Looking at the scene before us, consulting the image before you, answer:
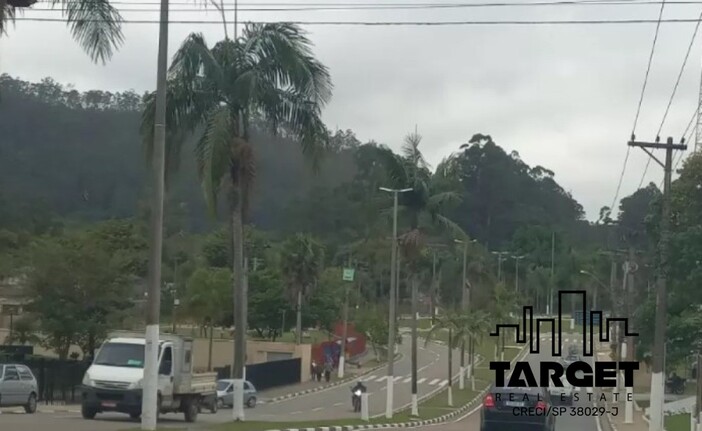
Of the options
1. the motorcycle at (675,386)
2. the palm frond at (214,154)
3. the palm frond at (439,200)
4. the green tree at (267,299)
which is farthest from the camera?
the green tree at (267,299)

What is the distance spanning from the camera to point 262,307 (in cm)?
8331

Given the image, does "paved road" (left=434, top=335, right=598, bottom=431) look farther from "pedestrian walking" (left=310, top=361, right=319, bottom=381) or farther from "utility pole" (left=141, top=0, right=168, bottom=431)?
"pedestrian walking" (left=310, top=361, right=319, bottom=381)

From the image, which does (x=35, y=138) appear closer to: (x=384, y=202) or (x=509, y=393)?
(x=384, y=202)

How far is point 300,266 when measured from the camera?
80938 millimetres

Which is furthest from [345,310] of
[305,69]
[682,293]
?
[305,69]

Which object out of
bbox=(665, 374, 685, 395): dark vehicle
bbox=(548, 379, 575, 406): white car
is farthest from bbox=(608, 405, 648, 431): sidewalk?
bbox=(665, 374, 685, 395): dark vehicle

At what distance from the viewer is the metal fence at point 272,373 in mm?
65256

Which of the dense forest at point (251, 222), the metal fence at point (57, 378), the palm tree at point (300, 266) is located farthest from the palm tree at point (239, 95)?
the palm tree at point (300, 266)

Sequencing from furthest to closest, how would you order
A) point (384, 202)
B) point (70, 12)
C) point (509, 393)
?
point (384, 202) → point (509, 393) → point (70, 12)

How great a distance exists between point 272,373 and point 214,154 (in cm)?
4076

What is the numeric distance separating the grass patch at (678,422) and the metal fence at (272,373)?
25.2 m

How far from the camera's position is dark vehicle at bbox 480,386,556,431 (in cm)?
2611

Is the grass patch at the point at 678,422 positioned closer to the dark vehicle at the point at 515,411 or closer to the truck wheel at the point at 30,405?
the dark vehicle at the point at 515,411

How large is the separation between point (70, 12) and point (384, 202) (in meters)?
29.3
